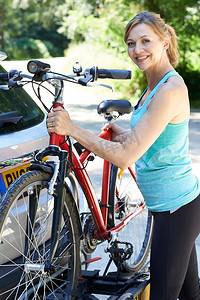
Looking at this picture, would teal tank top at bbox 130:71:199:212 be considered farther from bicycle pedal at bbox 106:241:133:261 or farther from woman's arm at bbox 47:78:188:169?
bicycle pedal at bbox 106:241:133:261

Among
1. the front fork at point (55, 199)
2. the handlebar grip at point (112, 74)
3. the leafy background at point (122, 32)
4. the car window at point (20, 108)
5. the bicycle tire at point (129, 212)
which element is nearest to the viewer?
the front fork at point (55, 199)

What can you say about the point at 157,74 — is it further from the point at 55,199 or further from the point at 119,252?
the point at 119,252

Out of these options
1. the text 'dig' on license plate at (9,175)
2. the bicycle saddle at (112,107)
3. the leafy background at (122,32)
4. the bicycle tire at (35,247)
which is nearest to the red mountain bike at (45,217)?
the bicycle tire at (35,247)

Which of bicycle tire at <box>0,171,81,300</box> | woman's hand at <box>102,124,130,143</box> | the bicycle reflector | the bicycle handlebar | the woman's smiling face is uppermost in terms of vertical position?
the woman's smiling face

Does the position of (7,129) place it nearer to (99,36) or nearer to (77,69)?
(77,69)

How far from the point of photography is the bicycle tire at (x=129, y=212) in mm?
4004

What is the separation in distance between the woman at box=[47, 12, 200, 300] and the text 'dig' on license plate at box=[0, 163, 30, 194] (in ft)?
1.42

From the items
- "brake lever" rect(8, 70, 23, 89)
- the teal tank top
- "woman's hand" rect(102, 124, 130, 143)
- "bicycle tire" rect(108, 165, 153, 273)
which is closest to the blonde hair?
the teal tank top

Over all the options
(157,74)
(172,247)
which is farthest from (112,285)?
(157,74)

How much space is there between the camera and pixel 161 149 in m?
2.68

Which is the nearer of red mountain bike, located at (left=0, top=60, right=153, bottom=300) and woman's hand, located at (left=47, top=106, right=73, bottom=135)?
woman's hand, located at (left=47, top=106, right=73, bottom=135)

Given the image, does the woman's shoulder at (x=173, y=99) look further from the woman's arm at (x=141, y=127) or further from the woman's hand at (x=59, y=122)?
the woman's hand at (x=59, y=122)

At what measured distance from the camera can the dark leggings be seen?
2.74 metres

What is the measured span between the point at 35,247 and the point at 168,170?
2.70 ft
